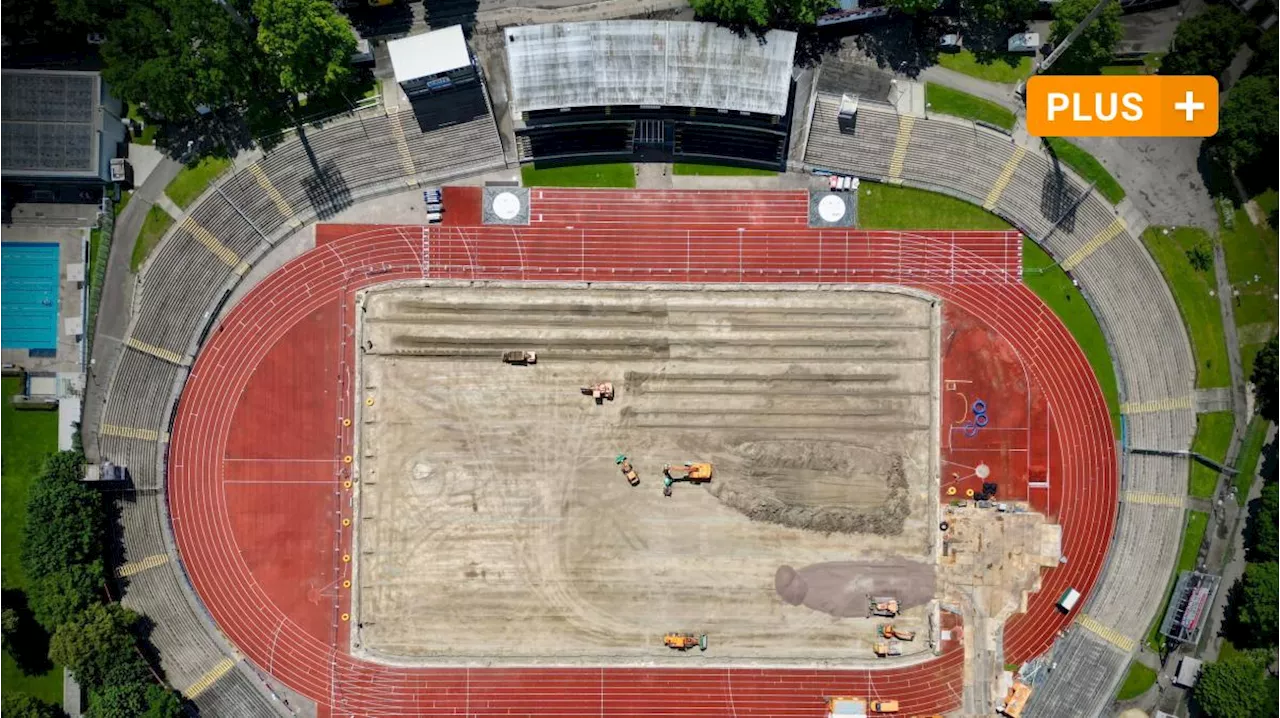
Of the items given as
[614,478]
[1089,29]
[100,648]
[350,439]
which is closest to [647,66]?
[614,478]

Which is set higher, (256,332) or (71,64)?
(71,64)

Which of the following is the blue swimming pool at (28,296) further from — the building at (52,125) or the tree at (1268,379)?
the tree at (1268,379)

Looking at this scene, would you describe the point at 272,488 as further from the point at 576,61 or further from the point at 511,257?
the point at 576,61

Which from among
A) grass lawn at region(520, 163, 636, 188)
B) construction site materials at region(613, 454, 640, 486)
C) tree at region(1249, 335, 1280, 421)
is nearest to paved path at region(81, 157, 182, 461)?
grass lawn at region(520, 163, 636, 188)

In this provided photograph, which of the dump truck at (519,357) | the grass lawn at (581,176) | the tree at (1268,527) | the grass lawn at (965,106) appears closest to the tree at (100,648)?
the dump truck at (519,357)

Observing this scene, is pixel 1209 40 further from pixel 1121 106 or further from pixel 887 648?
pixel 887 648

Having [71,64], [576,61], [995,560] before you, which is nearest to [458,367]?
[576,61]

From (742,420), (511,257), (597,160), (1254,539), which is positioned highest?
(597,160)
